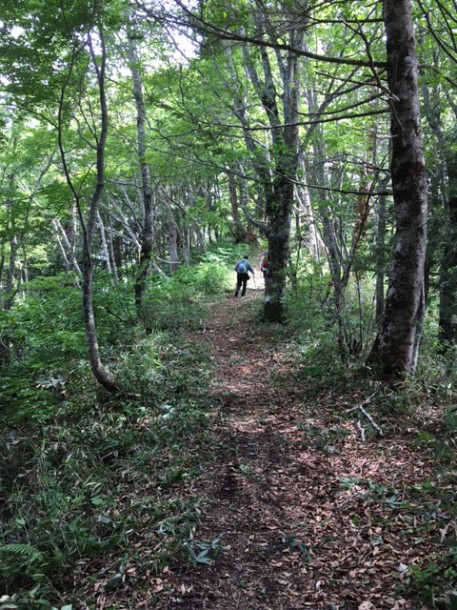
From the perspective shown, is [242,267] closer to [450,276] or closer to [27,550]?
[450,276]

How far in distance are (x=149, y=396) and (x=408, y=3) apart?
6072mm

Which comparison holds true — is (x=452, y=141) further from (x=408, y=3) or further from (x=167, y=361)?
(x=167, y=361)

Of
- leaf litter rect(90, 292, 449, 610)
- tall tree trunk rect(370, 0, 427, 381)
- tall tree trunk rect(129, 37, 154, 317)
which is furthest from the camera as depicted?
tall tree trunk rect(129, 37, 154, 317)

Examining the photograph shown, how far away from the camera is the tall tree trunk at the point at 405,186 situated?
469cm

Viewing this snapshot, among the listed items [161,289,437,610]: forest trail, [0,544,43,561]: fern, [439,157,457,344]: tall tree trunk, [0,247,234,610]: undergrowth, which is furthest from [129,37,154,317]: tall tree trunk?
[439,157,457,344]: tall tree trunk

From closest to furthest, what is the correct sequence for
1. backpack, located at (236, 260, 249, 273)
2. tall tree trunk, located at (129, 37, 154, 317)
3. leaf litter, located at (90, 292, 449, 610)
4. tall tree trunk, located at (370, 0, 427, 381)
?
leaf litter, located at (90, 292, 449, 610) < tall tree trunk, located at (370, 0, 427, 381) < tall tree trunk, located at (129, 37, 154, 317) < backpack, located at (236, 260, 249, 273)

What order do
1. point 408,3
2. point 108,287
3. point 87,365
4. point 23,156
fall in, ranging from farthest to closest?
1. point 23,156
2. point 108,287
3. point 87,365
4. point 408,3

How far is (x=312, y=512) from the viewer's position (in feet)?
11.8

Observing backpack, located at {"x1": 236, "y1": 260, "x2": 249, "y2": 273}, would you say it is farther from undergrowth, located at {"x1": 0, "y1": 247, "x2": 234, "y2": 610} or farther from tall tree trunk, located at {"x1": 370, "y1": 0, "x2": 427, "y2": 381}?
tall tree trunk, located at {"x1": 370, "y1": 0, "x2": 427, "y2": 381}

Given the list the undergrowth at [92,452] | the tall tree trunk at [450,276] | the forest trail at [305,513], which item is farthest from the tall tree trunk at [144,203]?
the tall tree trunk at [450,276]

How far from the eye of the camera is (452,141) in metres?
7.91

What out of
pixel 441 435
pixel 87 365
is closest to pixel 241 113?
pixel 87 365

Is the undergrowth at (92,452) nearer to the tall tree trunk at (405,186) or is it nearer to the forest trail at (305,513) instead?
the forest trail at (305,513)

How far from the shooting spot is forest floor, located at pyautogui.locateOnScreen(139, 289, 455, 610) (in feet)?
9.19
